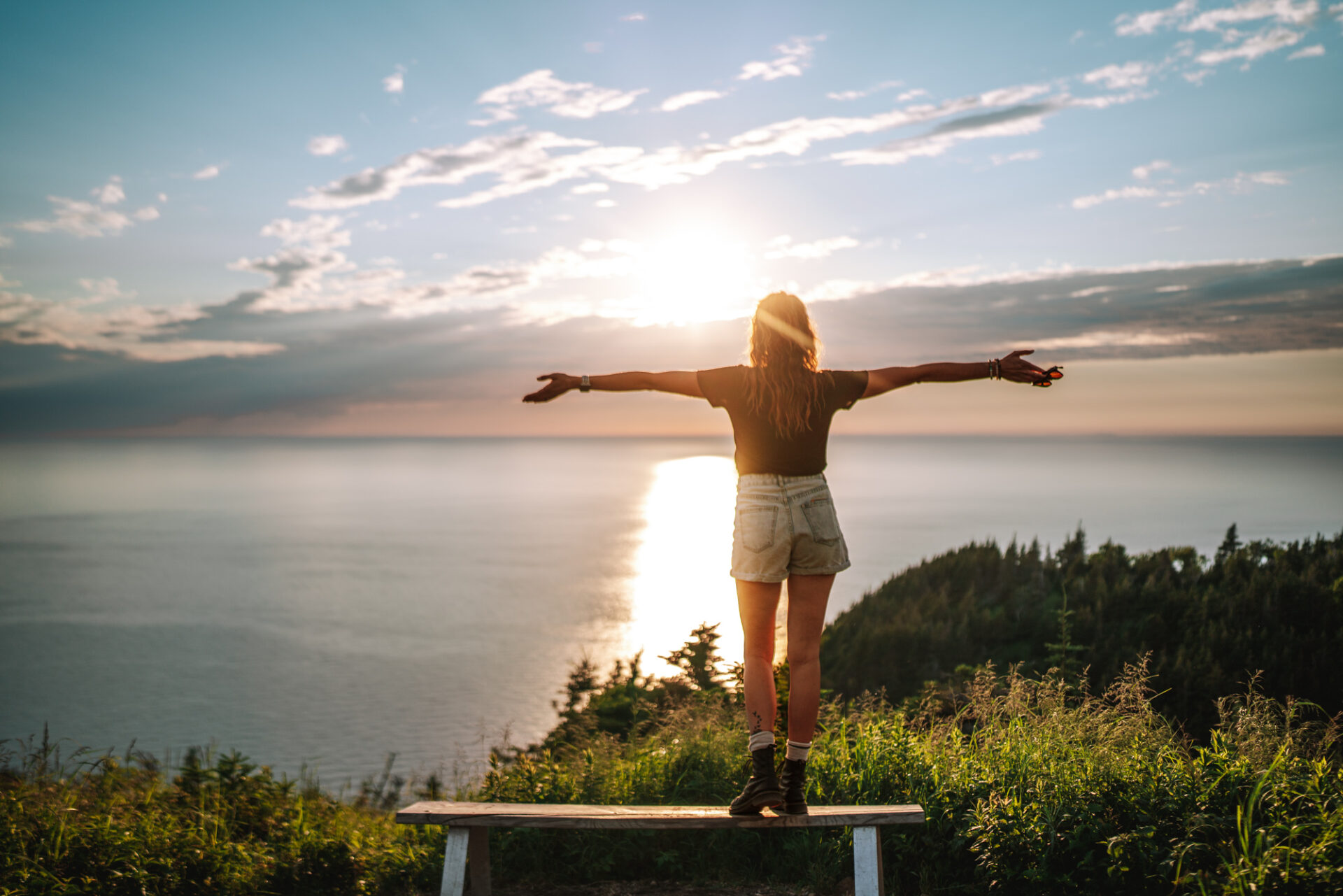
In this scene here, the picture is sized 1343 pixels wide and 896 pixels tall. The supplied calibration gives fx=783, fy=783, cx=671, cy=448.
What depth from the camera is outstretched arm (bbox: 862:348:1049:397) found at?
397 cm

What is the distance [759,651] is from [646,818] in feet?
3.14

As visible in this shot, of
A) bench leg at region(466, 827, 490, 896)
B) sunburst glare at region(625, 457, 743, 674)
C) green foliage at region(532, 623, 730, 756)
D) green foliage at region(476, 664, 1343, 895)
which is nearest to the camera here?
green foliage at region(476, 664, 1343, 895)

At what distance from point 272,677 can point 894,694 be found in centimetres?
4660

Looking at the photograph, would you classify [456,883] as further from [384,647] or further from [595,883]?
[384,647]

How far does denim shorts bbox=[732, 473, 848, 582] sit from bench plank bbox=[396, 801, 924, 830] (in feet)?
3.73

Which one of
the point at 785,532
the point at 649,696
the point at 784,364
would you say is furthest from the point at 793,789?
the point at 649,696

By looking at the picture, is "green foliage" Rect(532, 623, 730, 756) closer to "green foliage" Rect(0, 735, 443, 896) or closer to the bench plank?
"green foliage" Rect(0, 735, 443, 896)

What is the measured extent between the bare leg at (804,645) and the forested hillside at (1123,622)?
454 cm

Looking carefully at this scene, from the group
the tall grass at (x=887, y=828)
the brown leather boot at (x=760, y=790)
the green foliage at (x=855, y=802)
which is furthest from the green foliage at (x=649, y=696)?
the brown leather boot at (x=760, y=790)

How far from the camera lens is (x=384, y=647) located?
55.0m

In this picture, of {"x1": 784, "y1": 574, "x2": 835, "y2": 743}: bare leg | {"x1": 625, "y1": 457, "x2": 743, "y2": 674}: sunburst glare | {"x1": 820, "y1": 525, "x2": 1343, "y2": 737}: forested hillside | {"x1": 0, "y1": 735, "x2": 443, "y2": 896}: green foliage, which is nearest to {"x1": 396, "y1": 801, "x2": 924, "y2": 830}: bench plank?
{"x1": 784, "y1": 574, "x2": 835, "y2": 743}: bare leg

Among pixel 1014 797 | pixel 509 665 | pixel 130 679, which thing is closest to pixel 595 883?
pixel 1014 797

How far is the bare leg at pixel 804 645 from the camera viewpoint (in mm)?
3785

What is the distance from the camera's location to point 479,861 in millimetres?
4238
